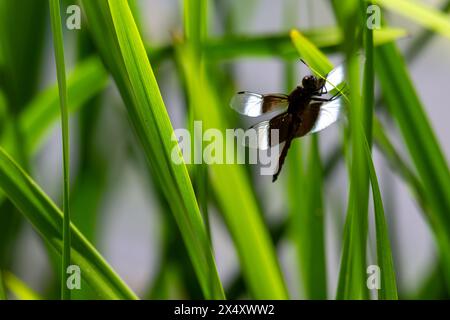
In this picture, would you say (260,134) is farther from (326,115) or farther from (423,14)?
(423,14)

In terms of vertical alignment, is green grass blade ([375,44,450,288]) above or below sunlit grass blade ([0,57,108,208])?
below

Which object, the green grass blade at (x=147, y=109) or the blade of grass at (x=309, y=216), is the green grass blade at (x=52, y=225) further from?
the blade of grass at (x=309, y=216)

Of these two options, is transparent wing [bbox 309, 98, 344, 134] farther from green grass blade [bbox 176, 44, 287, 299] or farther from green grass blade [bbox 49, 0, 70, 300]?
green grass blade [bbox 49, 0, 70, 300]

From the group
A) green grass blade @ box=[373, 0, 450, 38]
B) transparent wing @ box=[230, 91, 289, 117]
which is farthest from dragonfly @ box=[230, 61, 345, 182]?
green grass blade @ box=[373, 0, 450, 38]

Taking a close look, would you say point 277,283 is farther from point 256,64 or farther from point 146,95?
point 256,64

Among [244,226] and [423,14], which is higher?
[423,14]

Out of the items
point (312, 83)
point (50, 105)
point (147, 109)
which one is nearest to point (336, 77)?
point (312, 83)

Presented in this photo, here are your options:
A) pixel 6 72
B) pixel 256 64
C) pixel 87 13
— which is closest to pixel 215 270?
pixel 87 13
